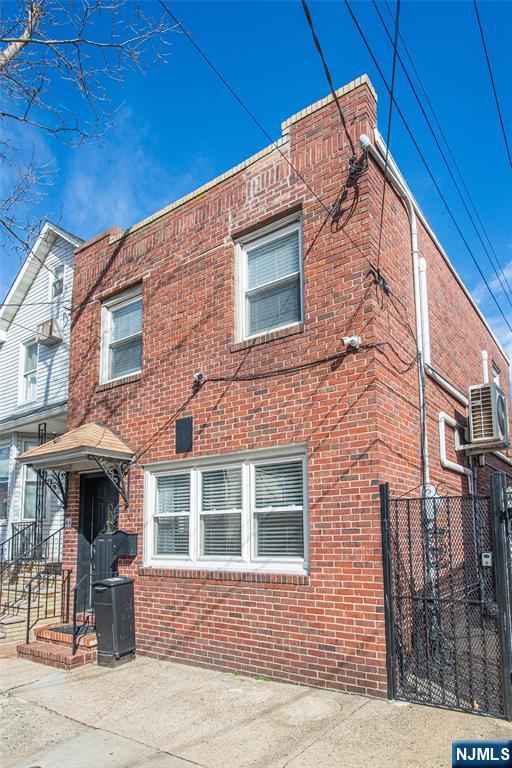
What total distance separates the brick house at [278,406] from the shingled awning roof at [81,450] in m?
0.06

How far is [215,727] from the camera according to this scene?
5254 millimetres

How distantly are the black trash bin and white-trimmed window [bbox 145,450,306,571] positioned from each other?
65 cm

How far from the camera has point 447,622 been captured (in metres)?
6.95

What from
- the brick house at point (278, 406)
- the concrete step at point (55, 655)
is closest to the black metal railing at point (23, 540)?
the brick house at point (278, 406)

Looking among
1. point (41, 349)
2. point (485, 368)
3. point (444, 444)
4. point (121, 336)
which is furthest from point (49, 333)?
point (485, 368)

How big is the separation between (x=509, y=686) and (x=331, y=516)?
2.19 meters

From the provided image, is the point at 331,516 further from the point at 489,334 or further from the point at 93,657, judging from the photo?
the point at 489,334

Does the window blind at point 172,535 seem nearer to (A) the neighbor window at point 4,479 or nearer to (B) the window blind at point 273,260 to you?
(B) the window blind at point 273,260

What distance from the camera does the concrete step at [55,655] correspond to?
7.43 metres

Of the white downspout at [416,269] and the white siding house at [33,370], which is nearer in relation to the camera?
the white downspout at [416,269]

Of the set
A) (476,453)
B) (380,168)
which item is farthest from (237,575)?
(380,168)

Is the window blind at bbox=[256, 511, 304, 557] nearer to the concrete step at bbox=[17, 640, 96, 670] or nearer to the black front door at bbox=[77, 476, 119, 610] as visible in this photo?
the concrete step at bbox=[17, 640, 96, 670]

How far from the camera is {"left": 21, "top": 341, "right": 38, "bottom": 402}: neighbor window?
15.2 m

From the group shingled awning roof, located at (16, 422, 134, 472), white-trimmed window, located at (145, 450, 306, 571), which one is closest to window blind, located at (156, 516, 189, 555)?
white-trimmed window, located at (145, 450, 306, 571)
